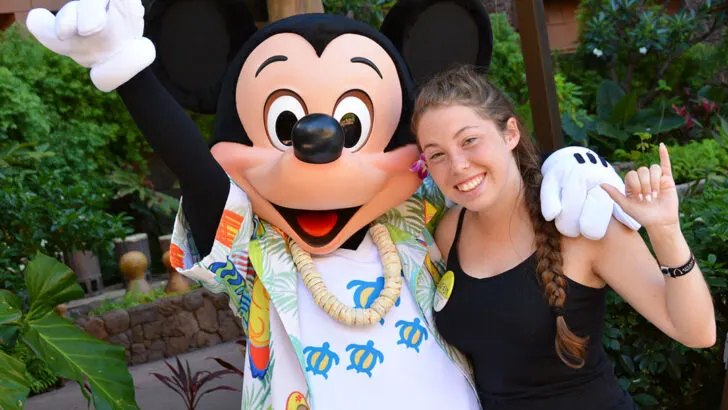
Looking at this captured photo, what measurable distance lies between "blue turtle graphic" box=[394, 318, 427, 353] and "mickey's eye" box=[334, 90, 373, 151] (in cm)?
50

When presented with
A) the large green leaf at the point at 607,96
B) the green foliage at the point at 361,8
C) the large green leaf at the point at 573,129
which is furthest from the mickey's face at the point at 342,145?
the large green leaf at the point at 607,96

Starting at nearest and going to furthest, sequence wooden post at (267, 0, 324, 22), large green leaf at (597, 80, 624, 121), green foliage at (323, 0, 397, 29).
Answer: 1. wooden post at (267, 0, 324, 22)
2. green foliage at (323, 0, 397, 29)
3. large green leaf at (597, 80, 624, 121)

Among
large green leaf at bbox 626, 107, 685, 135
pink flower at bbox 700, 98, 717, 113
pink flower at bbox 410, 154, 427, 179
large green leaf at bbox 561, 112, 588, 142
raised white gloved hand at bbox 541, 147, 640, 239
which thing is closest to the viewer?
raised white gloved hand at bbox 541, 147, 640, 239

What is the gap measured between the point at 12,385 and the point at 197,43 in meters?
1.16

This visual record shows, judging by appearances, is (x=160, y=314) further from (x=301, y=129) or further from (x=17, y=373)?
(x=301, y=129)

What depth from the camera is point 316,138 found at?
218 centimetres

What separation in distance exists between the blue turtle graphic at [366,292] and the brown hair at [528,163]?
0.43 metres

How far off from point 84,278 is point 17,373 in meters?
4.17

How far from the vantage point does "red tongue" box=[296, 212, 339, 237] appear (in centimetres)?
240

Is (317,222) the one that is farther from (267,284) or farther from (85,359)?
(85,359)

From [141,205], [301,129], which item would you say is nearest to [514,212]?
[301,129]

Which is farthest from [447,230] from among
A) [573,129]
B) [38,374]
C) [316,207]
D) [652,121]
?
[652,121]

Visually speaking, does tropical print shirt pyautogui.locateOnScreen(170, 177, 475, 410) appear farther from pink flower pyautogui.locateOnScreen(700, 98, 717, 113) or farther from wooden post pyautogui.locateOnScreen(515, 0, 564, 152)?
pink flower pyautogui.locateOnScreen(700, 98, 717, 113)

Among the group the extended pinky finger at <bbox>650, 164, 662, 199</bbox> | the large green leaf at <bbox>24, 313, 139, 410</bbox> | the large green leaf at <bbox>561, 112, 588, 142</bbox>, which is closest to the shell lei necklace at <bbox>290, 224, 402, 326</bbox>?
the extended pinky finger at <bbox>650, 164, 662, 199</bbox>
